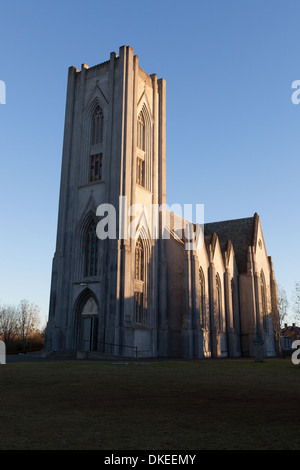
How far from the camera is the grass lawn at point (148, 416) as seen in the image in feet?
19.7

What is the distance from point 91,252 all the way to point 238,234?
995 inches

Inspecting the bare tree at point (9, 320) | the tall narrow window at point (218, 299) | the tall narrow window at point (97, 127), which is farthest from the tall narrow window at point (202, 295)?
the bare tree at point (9, 320)

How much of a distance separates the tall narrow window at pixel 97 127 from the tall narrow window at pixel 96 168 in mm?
1449

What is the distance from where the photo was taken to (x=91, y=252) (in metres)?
36.6

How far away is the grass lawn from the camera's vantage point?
6.00 metres

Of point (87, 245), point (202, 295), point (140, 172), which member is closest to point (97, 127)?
point (140, 172)

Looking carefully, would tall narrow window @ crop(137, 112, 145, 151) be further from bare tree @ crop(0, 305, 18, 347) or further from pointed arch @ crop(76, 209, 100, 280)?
bare tree @ crop(0, 305, 18, 347)

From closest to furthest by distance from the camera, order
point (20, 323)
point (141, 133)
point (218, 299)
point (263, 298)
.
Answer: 1. point (141, 133)
2. point (218, 299)
3. point (263, 298)
4. point (20, 323)

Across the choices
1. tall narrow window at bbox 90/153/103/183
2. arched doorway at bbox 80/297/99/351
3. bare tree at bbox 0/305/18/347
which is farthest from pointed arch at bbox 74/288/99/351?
bare tree at bbox 0/305/18/347

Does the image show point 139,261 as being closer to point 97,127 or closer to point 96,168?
point 96,168

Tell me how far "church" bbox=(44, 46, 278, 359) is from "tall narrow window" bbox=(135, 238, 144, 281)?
9cm

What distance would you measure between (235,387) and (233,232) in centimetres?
4414
